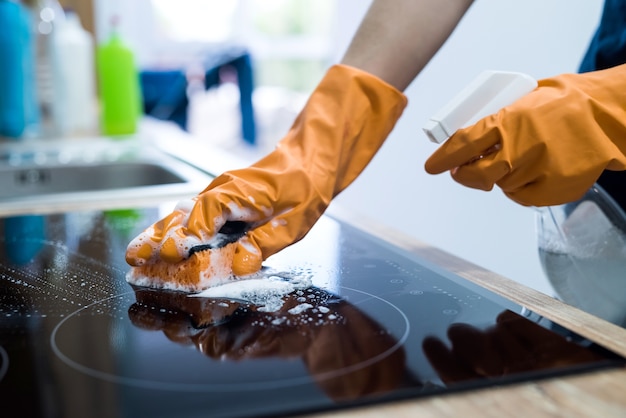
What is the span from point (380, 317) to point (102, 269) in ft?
1.24

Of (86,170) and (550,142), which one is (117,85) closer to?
(86,170)

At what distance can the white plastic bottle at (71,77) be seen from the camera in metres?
2.17

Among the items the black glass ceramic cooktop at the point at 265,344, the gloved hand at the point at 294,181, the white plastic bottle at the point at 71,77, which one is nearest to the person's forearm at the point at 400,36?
the gloved hand at the point at 294,181

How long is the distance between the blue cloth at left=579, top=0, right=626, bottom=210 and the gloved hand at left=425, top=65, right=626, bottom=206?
30 centimetres

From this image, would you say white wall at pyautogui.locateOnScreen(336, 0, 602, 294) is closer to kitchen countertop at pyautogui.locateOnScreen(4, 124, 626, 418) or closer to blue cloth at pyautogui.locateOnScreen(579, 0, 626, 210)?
blue cloth at pyautogui.locateOnScreen(579, 0, 626, 210)

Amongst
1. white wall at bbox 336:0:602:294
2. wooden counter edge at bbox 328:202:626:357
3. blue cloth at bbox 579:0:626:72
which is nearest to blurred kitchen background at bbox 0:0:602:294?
white wall at bbox 336:0:602:294

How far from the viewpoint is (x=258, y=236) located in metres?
0.86

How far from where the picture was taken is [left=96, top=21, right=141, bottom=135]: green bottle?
212cm

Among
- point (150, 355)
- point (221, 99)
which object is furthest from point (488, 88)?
point (221, 99)

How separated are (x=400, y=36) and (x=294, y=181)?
1.06ft

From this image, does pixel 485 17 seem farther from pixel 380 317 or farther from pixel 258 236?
pixel 380 317

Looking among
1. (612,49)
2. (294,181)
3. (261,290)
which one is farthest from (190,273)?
(612,49)

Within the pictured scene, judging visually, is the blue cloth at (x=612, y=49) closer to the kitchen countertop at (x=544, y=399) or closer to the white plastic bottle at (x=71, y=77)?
the kitchen countertop at (x=544, y=399)

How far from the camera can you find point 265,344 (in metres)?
0.61
